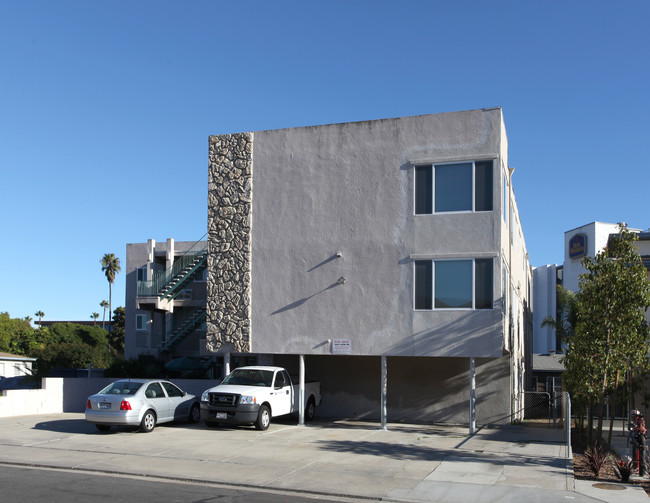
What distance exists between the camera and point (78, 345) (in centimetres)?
3534

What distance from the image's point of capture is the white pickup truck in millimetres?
18578

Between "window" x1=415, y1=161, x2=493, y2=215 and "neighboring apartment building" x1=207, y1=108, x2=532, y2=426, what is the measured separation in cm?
3

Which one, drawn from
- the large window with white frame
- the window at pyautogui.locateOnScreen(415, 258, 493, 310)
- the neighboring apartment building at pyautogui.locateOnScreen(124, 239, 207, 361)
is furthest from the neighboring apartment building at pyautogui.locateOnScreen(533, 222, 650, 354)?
the window at pyautogui.locateOnScreen(415, 258, 493, 310)

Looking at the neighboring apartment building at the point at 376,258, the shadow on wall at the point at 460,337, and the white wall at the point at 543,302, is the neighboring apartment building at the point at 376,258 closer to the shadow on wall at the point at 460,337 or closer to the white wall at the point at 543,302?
the shadow on wall at the point at 460,337

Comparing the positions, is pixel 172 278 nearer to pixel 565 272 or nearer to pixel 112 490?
pixel 112 490

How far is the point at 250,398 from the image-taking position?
61.3 feet

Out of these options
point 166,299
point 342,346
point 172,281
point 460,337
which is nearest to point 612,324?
point 460,337

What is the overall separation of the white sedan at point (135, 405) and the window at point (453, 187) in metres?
9.18

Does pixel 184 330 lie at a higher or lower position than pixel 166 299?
lower

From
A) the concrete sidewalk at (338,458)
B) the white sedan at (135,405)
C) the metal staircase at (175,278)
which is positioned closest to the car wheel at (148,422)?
the white sedan at (135,405)

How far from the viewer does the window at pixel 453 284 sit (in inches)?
763

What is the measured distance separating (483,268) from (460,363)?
4433 millimetres

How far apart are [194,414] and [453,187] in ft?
34.4

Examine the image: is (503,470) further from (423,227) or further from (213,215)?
(213,215)
